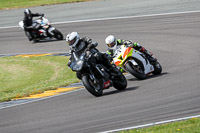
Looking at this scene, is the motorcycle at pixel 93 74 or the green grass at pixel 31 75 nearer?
the motorcycle at pixel 93 74

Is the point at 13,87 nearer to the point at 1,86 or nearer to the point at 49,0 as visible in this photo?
the point at 1,86

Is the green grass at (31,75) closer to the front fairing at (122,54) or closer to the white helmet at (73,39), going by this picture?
the front fairing at (122,54)

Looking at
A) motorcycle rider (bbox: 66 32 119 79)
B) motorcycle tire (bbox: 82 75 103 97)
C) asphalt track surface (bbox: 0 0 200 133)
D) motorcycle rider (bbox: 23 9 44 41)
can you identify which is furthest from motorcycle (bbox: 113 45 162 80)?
motorcycle rider (bbox: 23 9 44 41)

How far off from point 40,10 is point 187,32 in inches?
491

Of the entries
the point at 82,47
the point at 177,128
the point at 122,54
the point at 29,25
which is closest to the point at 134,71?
the point at 122,54

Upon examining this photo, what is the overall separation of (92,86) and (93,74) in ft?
1.02

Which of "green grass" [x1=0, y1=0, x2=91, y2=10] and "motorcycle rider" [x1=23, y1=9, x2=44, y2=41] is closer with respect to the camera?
"motorcycle rider" [x1=23, y1=9, x2=44, y2=41]

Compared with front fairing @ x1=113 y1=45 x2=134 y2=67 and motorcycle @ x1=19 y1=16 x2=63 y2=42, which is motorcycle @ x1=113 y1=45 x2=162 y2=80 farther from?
motorcycle @ x1=19 y1=16 x2=63 y2=42

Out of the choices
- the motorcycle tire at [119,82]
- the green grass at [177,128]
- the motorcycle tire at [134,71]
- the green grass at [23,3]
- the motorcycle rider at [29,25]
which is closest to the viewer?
the green grass at [177,128]

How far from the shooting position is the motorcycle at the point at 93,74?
10.8 metres

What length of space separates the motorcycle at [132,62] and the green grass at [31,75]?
219cm

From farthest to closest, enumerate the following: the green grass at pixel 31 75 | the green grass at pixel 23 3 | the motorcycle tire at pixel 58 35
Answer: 1. the green grass at pixel 23 3
2. the motorcycle tire at pixel 58 35
3. the green grass at pixel 31 75

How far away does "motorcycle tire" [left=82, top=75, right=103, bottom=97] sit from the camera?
1078cm

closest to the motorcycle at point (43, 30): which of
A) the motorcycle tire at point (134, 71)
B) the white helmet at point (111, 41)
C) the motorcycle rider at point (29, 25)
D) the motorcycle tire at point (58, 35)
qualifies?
the motorcycle tire at point (58, 35)
